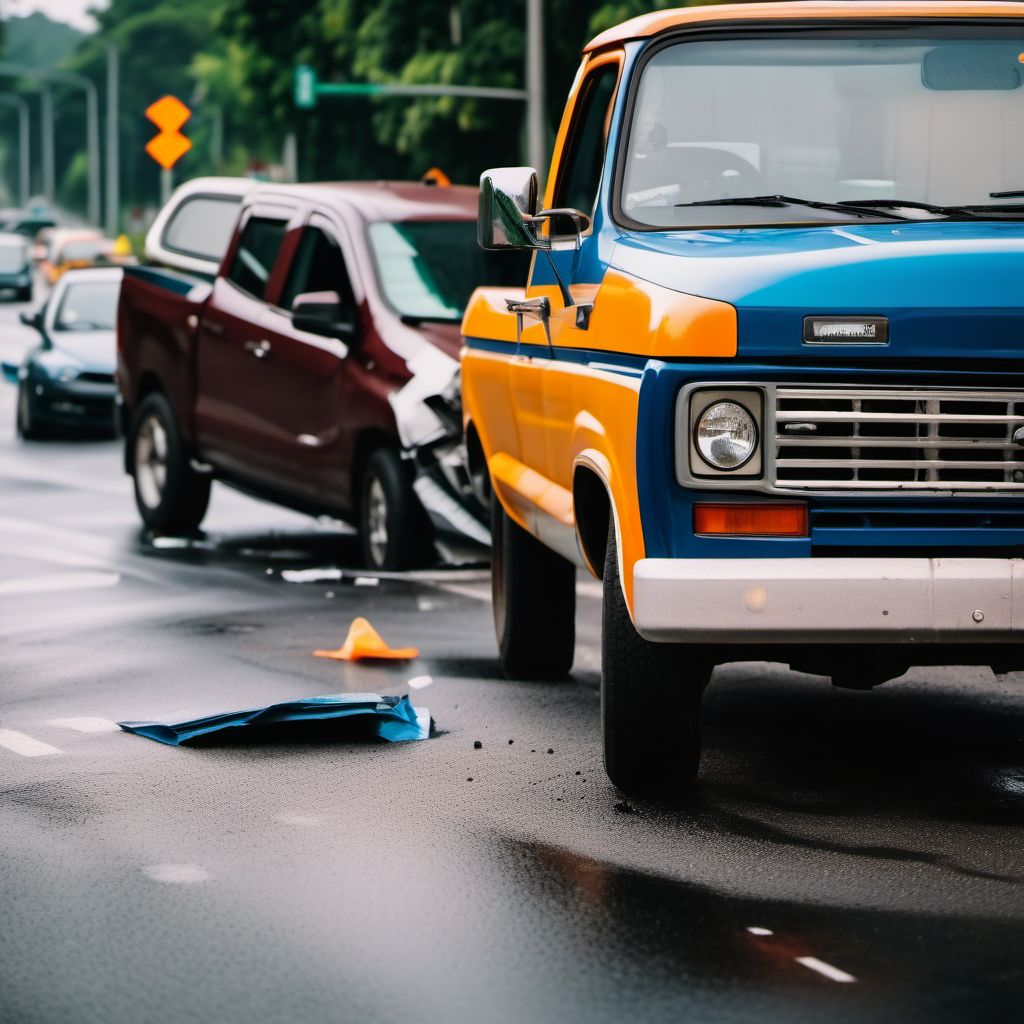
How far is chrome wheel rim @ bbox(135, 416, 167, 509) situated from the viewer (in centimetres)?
1427

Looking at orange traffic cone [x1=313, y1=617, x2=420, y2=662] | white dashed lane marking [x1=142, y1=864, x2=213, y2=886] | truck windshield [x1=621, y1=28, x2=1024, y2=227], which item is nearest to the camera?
white dashed lane marking [x1=142, y1=864, x2=213, y2=886]

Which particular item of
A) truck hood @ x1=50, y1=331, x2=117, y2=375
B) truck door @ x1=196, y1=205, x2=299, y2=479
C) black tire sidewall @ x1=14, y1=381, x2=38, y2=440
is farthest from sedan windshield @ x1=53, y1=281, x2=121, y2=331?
truck door @ x1=196, y1=205, x2=299, y2=479

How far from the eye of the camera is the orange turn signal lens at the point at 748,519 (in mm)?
6109

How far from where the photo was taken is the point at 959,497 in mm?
6125

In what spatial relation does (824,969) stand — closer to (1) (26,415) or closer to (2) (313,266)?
(2) (313,266)

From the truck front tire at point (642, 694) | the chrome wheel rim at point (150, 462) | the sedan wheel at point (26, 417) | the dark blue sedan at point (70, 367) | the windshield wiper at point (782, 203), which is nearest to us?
the truck front tire at point (642, 694)

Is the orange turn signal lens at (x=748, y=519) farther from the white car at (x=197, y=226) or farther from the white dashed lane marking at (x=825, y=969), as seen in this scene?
the white car at (x=197, y=226)

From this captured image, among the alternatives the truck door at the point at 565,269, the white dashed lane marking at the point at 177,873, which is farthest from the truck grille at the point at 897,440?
the white dashed lane marking at the point at 177,873

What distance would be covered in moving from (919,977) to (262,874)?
5.70 feet

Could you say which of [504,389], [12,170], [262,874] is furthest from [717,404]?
[12,170]

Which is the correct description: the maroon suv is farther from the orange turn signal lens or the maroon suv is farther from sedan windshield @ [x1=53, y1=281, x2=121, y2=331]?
sedan windshield @ [x1=53, y1=281, x2=121, y2=331]

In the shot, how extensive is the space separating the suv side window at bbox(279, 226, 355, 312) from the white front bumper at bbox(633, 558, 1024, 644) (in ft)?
22.1

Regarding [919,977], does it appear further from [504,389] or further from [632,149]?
[504,389]

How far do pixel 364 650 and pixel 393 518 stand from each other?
2.39 m
